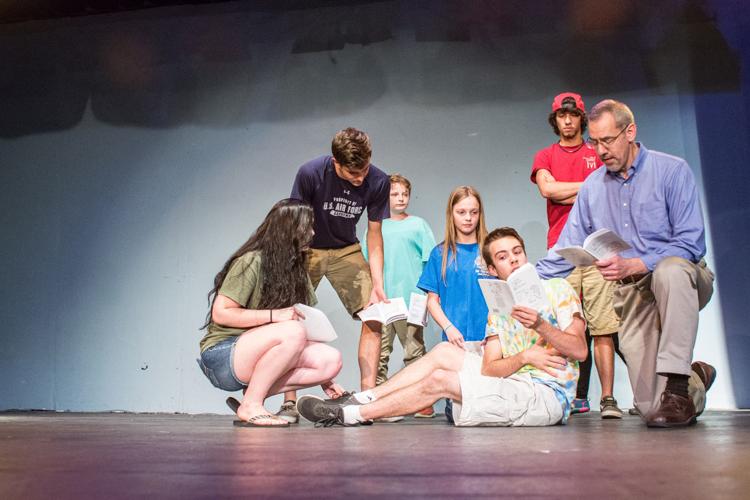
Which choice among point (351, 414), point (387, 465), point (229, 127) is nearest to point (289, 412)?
point (351, 414)

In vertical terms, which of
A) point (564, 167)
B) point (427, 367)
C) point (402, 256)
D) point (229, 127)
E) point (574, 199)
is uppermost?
point (229, 127)

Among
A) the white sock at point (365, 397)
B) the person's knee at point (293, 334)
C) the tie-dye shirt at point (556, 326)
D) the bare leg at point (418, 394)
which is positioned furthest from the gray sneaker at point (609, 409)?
the person's knee at point (293, 334)

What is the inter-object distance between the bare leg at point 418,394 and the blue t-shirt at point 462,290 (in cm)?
105

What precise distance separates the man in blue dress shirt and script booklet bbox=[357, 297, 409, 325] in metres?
0.90

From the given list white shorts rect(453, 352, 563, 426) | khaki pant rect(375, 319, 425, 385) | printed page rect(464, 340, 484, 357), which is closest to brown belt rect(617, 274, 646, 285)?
white shorts rect(453, 352, 563, 426)

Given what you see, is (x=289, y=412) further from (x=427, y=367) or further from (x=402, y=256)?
(x=402, y=256)

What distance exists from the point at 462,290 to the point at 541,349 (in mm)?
1065

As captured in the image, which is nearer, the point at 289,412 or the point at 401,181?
the point at 289,412

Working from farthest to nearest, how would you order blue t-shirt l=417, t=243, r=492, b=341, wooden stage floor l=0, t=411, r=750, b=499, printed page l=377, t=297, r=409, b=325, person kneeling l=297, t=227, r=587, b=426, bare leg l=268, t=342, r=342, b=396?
blue t-shirt l=417, t=243, r=492, b=341
printed page l=377, t=297, r=409, b=325
bare leg l=268, t=342, r=342, b=396
person kneeling l=297, t=227, r=587, b=426
wooden stage floor l=0, t=411, r=750, b=499

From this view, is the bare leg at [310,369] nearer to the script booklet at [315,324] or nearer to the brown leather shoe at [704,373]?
the script booklet at [315,324]

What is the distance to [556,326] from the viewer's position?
112 inches

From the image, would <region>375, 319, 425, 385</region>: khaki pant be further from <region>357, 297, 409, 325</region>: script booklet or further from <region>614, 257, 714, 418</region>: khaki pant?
<region>614, 257, 714, 418</region>: khaki pant

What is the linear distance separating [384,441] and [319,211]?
74.8 inches

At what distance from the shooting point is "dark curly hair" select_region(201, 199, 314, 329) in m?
3.21
